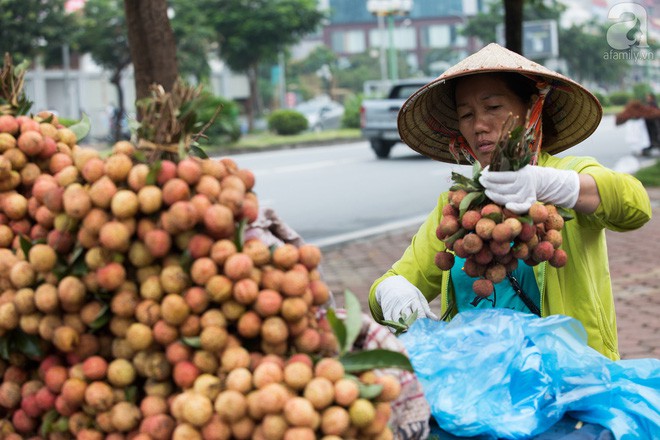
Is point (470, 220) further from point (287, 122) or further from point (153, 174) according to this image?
point (287, 122)

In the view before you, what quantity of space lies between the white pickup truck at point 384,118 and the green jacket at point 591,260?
15.3 metres

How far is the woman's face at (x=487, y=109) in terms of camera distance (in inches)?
99.7

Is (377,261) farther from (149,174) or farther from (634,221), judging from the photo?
(149,174)

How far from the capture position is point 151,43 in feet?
17.8

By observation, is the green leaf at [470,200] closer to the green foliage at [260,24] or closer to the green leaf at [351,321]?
the green leaf at [351,321]

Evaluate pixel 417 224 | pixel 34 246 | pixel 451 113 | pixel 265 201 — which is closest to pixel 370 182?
pixel 265 201

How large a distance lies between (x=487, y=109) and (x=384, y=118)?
15421 millimetres

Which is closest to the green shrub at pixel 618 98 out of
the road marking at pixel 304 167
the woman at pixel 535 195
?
the road marking at pixel 304 167

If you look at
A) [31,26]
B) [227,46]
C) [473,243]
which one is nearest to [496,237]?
[473,243]

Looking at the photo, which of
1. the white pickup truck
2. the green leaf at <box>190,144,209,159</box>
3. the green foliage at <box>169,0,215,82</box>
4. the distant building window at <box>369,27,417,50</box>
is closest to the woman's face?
the green leaf at <box>190,144,209,159</box>

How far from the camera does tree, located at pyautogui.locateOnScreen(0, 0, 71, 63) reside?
90.5ft

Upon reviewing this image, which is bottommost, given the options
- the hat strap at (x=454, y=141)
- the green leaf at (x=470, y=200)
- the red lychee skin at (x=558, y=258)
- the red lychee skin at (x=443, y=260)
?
the red lychee skin at (x=443, y=260)

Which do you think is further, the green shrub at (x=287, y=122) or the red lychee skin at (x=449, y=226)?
the green shrub at (x=287, y=122)

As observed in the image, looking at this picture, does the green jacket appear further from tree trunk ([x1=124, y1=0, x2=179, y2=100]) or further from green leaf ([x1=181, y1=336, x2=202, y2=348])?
tree trunk ([x1=124, y1=0, x2=179, y2=100])
